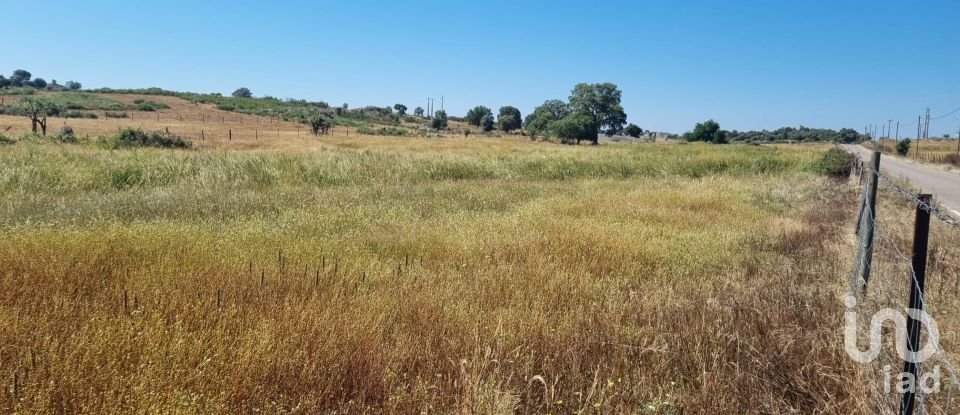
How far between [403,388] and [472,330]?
0.96 m

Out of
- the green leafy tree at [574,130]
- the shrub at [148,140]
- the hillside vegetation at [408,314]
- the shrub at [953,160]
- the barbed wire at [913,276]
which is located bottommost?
the hillside vegetation at [408,314]

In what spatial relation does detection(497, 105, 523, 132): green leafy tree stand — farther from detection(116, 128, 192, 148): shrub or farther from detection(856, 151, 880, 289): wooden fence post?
detection(856, 151, 880, 289): wooden fence post

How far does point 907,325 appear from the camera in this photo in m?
2.72

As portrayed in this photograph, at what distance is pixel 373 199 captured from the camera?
1181 centimetres

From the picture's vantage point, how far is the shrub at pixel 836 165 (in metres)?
23.9

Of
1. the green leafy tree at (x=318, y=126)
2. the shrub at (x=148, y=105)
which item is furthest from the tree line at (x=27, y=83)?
the green leafy tree at (x=318, y=126)

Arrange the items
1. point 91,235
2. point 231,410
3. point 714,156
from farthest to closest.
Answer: point 714,156 < point 91,235 < point 231,410

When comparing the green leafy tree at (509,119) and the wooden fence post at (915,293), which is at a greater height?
the green leafy tree at (509,119)

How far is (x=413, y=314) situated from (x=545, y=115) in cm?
9969

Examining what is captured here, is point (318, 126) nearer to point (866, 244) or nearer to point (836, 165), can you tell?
point (836, 165)

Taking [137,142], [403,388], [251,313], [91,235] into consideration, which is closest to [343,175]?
[91,235]

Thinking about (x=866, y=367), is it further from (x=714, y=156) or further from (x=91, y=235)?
(x=714, y=156)

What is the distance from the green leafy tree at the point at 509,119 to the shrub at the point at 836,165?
86938mm
